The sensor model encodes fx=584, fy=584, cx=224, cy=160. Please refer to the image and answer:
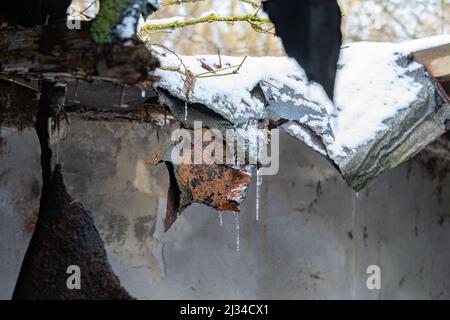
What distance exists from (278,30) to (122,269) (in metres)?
3.55

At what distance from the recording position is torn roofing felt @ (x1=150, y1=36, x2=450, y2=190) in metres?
3.83

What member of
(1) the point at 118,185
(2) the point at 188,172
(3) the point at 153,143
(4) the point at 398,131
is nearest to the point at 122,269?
(1) the point at 118,185

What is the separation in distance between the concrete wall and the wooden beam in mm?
1745

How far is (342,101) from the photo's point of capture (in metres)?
4.47

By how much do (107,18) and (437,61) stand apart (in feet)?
10.0

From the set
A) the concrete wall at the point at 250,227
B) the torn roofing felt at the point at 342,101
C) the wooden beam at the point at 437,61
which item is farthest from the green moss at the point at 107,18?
the wooden beam at the point at 437,61

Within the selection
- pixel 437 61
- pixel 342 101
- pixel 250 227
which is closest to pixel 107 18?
pixel 342 101

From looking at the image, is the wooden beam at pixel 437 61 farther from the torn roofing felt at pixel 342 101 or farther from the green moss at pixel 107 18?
the green moss at pixel 107 18

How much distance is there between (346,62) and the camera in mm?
4777

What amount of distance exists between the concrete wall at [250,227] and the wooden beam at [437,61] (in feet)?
5.73

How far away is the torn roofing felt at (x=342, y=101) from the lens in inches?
151

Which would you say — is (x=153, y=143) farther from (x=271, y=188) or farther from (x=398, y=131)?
(x=398, y=131)

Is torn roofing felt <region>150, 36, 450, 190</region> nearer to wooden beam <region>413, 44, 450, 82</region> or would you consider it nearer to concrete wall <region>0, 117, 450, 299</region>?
wooden beam <region>413, 44, 450, 82</region>

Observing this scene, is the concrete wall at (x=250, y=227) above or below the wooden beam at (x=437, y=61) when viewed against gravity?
below
